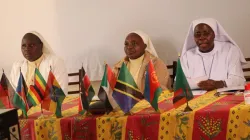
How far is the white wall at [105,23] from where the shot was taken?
386cm

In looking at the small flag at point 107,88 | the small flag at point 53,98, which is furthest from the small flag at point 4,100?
the small flag at point 107,88

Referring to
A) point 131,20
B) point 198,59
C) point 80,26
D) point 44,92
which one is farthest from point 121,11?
point 44,92

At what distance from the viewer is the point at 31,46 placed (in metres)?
3.71

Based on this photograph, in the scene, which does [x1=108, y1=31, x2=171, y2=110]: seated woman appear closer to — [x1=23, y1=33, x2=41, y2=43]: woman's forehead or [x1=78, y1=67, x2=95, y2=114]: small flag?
[x1=23, y1=33, x2=41, y2=43]: woman's forehead

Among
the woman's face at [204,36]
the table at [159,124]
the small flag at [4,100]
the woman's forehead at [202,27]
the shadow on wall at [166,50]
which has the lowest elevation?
the table at [159,124]

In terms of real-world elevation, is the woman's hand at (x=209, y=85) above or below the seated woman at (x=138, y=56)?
below

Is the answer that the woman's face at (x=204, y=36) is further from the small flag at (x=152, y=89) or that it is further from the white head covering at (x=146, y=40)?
the small flag at (x=152, y=89)

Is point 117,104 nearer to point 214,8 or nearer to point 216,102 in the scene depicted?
point 216,102

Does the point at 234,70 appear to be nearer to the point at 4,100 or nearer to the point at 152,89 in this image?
the point at 152,89

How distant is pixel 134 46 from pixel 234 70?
3.18ft

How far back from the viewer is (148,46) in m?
3.63

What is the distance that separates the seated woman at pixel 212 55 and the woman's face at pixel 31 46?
4.84 feet

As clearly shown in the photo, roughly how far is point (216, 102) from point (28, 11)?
3.06 m

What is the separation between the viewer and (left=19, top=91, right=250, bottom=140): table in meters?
1.85
